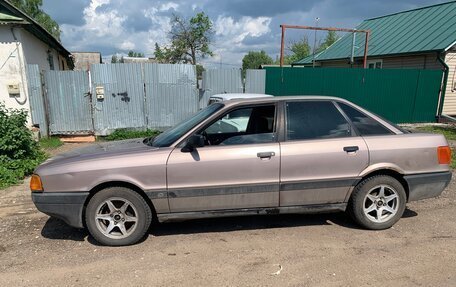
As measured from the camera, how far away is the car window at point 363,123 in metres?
4.24

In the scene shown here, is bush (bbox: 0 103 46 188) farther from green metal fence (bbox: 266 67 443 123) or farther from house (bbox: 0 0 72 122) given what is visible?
green metal fence (bbox: 266 67 443 123)

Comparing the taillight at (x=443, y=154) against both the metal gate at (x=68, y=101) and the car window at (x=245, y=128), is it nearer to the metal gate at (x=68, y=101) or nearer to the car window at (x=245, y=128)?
the car window at (x=245, y=128)

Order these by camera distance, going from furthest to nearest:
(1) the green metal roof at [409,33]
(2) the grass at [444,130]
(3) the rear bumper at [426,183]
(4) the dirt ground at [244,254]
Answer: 1. (1) the green metal roof at [409,33]
2. (2) the grass at [444,130]
3. (3) the rear bumper at [426,183]
4. (4) the dirt ground at [244,254]

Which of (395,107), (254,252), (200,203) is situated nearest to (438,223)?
(254,252)

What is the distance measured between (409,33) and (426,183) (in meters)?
15.8

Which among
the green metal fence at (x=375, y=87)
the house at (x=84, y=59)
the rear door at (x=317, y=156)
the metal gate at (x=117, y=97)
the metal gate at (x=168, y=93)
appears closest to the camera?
the rear door at (x=317, y=156)

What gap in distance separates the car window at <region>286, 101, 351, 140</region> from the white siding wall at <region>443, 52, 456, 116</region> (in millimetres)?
13269

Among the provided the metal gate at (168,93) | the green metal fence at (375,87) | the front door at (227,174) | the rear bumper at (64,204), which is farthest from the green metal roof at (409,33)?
the rear bumper at (64,204)

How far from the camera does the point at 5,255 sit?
12.3 feet

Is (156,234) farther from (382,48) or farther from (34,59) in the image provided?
(382,48)

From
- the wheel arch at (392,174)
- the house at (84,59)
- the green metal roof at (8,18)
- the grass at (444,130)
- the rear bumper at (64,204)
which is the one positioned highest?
the house at (84,59)

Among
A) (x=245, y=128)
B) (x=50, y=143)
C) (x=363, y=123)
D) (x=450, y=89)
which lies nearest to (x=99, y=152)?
(x=245, y=128)

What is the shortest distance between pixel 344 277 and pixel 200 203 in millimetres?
1626

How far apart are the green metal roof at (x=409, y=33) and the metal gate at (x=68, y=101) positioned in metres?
13.5
